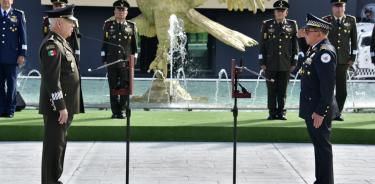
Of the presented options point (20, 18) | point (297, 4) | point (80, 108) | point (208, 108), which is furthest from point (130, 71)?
point (297, 4)

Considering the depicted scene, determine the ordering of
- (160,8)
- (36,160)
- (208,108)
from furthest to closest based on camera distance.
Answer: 1. (160,8)
2. (208,108)
3. (36,160)

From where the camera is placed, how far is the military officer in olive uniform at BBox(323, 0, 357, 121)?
9.73 meters

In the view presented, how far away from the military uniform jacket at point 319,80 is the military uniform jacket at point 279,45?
3892mm

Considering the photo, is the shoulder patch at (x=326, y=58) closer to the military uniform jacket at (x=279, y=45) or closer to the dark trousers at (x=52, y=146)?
the dark trousers at (x=52, y=146)

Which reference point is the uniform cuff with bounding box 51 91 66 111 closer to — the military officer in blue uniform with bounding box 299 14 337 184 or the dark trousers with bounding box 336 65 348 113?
the military officer in blue uniform with bounding box 299 14 337 184

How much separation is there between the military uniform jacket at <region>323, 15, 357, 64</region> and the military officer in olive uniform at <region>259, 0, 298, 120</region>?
58 cm

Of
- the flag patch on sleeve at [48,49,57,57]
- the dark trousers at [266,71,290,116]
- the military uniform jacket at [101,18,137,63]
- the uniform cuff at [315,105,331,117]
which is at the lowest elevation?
the dark trousers at [266,71,290,116]

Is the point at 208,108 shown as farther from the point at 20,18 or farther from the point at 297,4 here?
the point at 297,4

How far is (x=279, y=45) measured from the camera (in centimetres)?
990

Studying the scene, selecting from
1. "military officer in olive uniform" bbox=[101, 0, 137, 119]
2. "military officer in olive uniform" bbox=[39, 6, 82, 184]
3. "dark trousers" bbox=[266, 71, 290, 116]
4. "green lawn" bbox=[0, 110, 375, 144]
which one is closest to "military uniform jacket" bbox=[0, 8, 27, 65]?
"green lawn" bbox=[0, 110, 375, 144]

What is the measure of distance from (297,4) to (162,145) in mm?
18778

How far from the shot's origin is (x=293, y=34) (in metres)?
9.95

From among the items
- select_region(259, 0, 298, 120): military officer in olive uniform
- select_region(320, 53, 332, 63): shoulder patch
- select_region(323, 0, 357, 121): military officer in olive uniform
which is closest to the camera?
select_region(320, 53, 332, 63): shoulder patch

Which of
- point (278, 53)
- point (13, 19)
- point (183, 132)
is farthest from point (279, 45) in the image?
point (13, 19)
